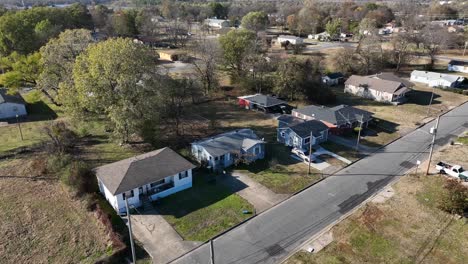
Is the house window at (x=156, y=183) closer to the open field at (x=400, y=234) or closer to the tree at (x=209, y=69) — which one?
the open field at (x=400, y=234)

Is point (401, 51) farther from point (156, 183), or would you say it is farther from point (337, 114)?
point (156, 183)

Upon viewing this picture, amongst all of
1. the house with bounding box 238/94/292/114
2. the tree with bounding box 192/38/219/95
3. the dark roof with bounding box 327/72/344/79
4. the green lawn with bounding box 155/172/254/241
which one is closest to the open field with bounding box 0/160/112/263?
the green lawn with bounding box 155/172/254/241

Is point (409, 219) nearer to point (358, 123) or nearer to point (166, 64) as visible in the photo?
point (358, 123)

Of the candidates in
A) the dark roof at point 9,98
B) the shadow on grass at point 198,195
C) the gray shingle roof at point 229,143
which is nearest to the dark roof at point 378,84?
the gray shingle roof at point 229,143

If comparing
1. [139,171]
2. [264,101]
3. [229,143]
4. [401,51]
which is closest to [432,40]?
[401,51]

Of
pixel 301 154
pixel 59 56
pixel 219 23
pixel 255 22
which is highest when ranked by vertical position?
pixel 255 22

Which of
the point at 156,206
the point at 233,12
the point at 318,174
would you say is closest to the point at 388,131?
the point at 318,174

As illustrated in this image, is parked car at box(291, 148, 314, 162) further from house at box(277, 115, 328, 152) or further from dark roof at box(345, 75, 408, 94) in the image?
dark roof at box(345, 75, 408, 94)
